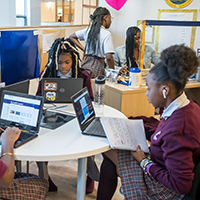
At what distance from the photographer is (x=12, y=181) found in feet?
3.92

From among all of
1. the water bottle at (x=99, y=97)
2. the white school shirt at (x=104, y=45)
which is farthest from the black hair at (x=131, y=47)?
the water bottle at (x=99, y=97)

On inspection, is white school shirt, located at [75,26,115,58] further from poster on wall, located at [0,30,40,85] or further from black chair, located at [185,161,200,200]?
black chair, located at [185,161,200,200]

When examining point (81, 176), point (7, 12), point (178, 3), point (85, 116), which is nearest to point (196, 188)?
point (81, 176)

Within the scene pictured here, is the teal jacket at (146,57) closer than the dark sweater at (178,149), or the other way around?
the dark sweater at (178,149)

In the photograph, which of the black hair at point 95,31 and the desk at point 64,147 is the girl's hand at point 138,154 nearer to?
the desk at point 64,147

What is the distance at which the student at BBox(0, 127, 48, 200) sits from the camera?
1.13m

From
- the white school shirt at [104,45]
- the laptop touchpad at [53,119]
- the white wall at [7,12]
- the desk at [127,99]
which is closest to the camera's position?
the laptop touchpad at [53,119]

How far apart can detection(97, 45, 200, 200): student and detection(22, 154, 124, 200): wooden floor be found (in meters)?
0.75

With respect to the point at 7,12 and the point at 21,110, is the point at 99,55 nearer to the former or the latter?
the point at 7,12

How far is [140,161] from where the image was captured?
133 centimetres

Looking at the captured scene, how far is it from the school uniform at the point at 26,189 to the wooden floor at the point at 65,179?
0.67m

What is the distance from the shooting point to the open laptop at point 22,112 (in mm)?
1415

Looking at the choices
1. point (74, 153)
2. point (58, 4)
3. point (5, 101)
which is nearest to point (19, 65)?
point (5, 101)

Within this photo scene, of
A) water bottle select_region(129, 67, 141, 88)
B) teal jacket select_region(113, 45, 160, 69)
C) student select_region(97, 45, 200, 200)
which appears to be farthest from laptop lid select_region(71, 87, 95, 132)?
teal jacket select_region(113, 45, 160, 69)
